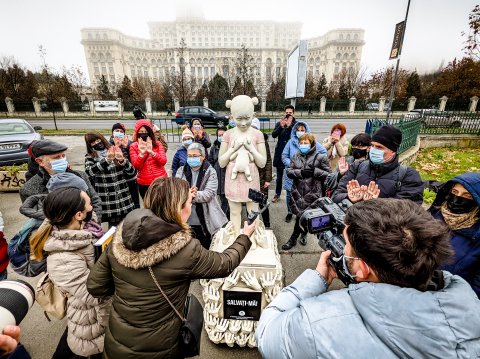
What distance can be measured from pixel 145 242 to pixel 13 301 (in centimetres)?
60

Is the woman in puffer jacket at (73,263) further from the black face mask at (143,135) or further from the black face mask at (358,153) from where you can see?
the black face mask at (358,153)

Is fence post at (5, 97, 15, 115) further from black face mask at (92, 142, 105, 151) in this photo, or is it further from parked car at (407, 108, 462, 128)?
parked car at (407, 108, 462, 128)

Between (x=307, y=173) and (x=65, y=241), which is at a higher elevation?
(x=65, y=241)

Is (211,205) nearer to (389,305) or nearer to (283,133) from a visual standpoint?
(389,305)

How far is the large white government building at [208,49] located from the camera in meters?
72.1

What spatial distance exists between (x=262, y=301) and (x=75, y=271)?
156cm

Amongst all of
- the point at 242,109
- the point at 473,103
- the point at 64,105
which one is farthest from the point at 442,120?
the point at 64,105

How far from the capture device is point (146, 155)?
377cm

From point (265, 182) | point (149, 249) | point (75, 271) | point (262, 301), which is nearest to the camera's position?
point (149, 249)

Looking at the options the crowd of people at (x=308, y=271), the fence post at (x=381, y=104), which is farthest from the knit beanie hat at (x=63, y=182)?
the fence post at (x=381, y=104)

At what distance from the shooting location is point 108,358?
1432 mm

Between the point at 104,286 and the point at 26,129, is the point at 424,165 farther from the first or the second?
the point at 26,129

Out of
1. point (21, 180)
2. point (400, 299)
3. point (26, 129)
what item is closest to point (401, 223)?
point (400, 299)

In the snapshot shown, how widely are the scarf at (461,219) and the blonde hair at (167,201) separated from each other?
76.6 inches
